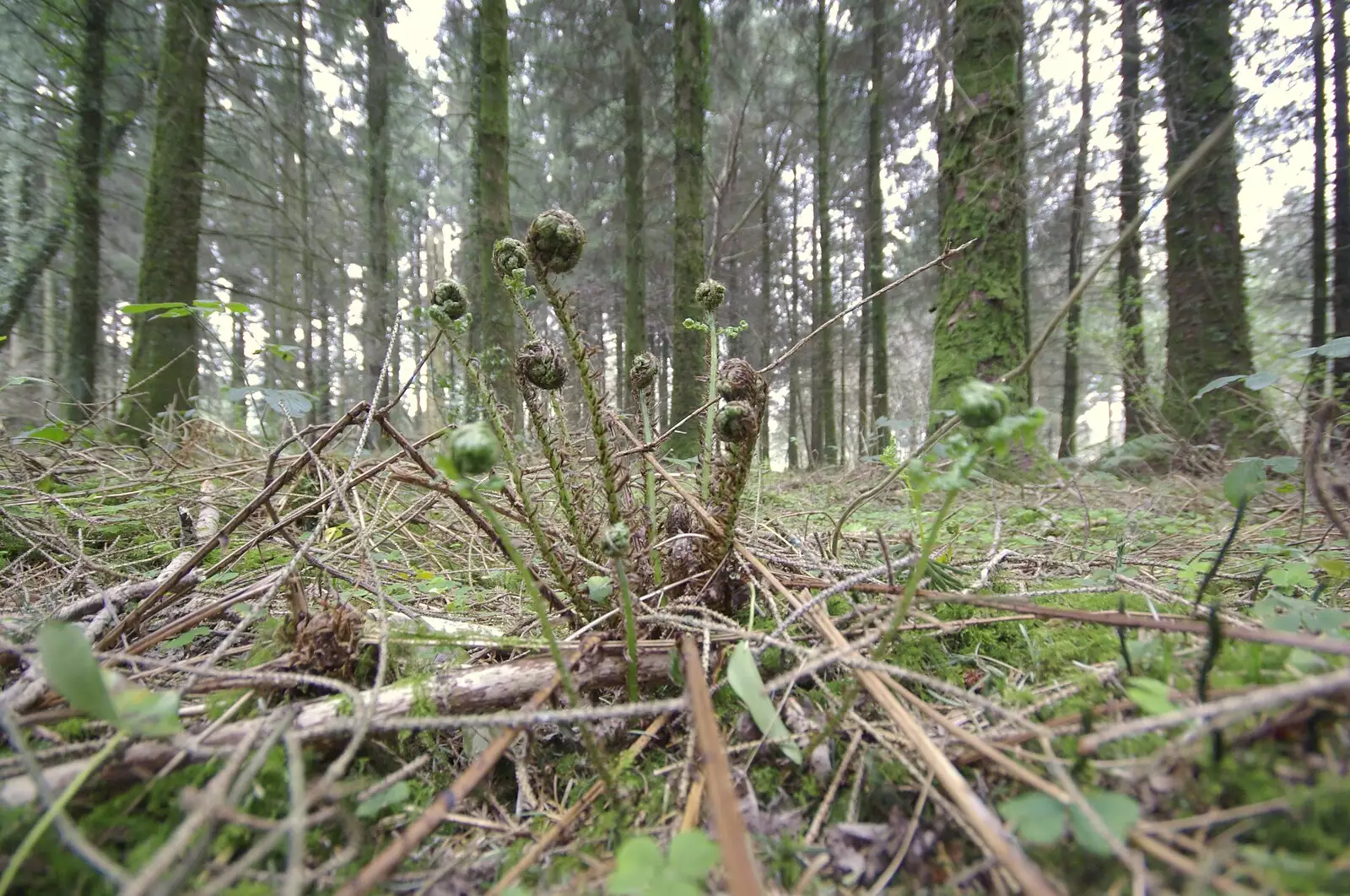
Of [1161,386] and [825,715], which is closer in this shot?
[825,715]

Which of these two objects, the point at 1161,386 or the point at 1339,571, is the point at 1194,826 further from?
the point at 1161,386

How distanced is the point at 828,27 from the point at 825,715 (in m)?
13.0

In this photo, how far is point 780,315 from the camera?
678 inches

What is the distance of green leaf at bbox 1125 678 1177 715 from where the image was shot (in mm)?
710

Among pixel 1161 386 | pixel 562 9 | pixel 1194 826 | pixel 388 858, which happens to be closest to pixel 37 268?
pixel 562 9

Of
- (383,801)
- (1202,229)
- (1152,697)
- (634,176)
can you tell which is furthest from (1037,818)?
(634,176)

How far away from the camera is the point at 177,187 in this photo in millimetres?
5387

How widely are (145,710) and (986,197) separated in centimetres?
583

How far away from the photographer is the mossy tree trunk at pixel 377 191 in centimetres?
915

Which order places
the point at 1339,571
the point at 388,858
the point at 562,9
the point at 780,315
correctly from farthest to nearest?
the point at 780,315 < the point at 562,9 < the point at 1339,571 < the point at 388,858

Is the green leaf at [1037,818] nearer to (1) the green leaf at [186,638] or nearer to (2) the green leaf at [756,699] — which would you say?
(2) the green leaf at [756,699]

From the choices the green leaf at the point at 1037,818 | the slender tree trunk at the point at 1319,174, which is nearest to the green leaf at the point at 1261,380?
the green leaf at the point at 1037,818

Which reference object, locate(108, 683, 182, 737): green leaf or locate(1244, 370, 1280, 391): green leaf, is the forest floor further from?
locate(1244, 370, 1280, 391): green leaf

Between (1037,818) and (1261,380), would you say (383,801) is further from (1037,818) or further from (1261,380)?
(1261,380)
